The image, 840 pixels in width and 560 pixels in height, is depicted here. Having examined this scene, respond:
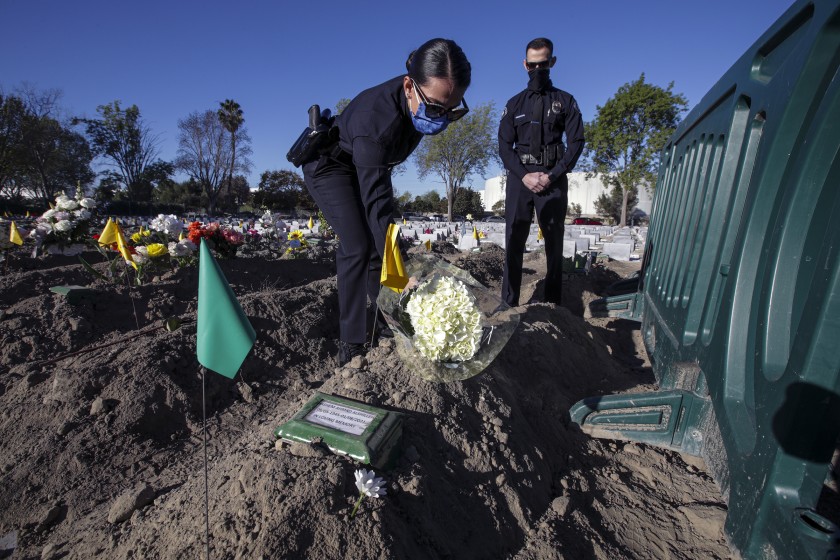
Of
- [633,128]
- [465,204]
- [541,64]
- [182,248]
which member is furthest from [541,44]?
[465,204]

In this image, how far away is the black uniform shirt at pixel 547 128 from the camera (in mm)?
3973

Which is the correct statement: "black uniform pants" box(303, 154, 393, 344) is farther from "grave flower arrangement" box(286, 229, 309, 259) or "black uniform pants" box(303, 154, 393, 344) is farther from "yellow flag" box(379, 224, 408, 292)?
"grave flower arrangement" box(286, 229, 309, 259)

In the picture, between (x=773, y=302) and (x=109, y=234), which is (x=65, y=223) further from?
(x=773, y=302)

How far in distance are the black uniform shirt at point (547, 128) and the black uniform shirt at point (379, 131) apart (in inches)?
72.8

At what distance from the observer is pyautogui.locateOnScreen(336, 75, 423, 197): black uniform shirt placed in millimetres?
2367

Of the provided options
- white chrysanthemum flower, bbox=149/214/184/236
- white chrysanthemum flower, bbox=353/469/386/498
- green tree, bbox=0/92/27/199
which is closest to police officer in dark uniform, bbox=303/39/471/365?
white chrysanthemum flower, bbox=353/469/386/498

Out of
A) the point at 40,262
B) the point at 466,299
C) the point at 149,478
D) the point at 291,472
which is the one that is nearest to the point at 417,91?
the point at 466,299

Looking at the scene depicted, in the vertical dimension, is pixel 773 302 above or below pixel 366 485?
above

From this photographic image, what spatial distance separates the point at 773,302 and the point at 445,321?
1.07 metres

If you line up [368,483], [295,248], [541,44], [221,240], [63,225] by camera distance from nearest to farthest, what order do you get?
1. [368,483]
2. [541,44]
3. [63,225]
4. [221,240]
5. [295,248]

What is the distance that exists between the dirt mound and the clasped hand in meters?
1.04

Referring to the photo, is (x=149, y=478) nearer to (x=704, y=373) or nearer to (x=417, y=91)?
(x=417, y=91)

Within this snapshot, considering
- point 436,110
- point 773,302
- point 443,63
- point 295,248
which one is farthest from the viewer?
point 295,248

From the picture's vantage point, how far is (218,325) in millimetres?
1401
